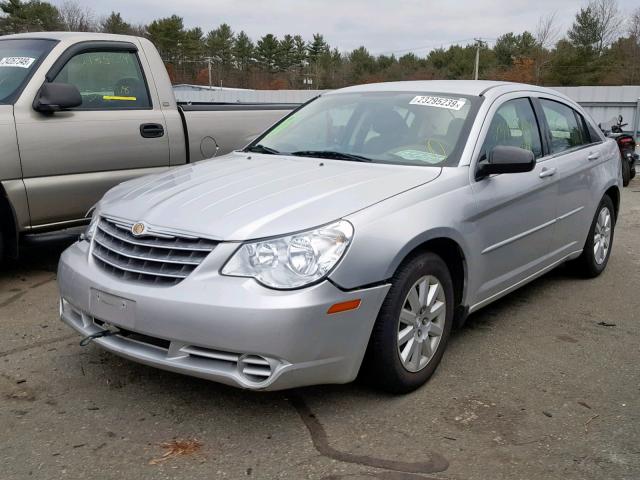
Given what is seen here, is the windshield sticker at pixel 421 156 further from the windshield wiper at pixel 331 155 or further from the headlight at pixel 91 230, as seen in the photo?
the headlight at pixel 91 230

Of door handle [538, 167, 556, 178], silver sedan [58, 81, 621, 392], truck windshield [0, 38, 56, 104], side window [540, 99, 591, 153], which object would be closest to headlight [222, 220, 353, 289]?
silver sedan [58, 81, 621, 392]

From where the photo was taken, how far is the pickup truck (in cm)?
485

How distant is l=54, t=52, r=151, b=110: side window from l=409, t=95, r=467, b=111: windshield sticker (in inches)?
99.4

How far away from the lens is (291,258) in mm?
2900

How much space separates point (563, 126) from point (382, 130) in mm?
1724

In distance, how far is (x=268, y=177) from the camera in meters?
3.67

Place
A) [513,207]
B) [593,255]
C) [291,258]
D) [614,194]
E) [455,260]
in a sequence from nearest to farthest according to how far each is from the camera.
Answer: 1. [291,258]
2. [455,260]
3. [513,207]
4. [593,255]
5. [614,194]

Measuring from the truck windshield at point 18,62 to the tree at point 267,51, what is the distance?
8285 centimetres

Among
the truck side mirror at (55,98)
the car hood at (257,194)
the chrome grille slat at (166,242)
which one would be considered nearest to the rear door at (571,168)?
the car hood at (257,194)

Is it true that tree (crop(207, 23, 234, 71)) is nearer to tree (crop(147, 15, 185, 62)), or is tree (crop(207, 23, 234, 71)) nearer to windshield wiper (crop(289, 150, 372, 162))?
tree (crop(147, 15, 185, 62))

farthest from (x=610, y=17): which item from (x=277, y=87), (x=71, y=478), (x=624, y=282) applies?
(x=71, y=478)

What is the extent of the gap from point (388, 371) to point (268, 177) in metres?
1.24

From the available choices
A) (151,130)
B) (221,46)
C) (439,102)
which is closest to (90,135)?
(151,130)

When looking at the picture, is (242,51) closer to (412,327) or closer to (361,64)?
(361,64)
